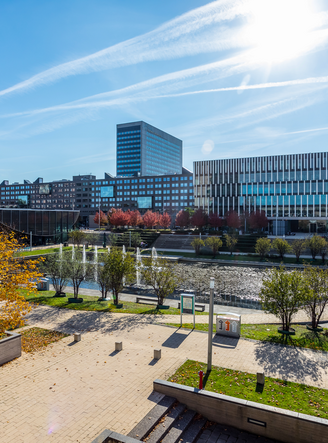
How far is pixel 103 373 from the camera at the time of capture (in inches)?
425

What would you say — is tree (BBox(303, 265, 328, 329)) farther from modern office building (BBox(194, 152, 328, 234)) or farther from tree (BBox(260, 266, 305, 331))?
modern office building (BBox(194, 152, 328, 234))

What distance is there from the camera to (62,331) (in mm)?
15227

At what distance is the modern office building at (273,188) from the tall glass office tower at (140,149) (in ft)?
198

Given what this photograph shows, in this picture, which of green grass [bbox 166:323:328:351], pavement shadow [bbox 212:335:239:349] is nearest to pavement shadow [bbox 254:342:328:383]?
green grass [bbox 166:323:328:351]

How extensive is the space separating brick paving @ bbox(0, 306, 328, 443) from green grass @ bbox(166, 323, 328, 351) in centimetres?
81

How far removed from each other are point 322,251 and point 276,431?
45.1 metres

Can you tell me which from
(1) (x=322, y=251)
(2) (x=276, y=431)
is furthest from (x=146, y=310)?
(1) (x=322, y=251)

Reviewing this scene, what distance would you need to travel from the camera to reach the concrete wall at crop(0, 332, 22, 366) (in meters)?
11.7

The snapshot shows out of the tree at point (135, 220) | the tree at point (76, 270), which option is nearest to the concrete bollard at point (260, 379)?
the tree at point (76, 270)

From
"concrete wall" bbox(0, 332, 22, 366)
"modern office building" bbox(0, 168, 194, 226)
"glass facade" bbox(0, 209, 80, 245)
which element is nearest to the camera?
"concrete wall" bbox(0, 332, 22, 366)

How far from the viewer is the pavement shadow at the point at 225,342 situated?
522 inches

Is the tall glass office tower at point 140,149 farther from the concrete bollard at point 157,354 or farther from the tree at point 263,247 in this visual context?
the concrete bollard at point 157,354

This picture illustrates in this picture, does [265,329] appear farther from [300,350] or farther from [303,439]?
[303,439]

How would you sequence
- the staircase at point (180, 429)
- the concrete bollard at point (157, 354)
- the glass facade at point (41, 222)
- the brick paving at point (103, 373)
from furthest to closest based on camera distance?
the glass facade at point (41, 222) < the concrete bollard at point (157, 354) < the brick paving at point (103, 373) < the staircase at point (180, 429)
